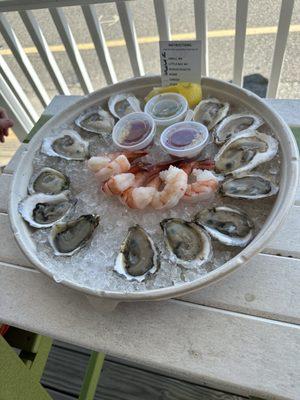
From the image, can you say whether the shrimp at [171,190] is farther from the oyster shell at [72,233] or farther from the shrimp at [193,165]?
the oyster shell at [72,233]

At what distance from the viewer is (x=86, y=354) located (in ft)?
5.09

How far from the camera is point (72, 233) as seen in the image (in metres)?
0.99

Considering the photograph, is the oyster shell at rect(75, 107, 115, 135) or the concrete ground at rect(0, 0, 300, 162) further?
the concrete ground at rect(0, 0, 300, 162)

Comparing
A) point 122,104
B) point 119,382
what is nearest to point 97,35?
point 122,104

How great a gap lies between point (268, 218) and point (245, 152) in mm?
241

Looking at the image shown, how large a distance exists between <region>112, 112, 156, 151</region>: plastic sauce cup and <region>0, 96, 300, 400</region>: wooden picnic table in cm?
44

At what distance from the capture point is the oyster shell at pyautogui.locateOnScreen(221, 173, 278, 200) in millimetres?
941

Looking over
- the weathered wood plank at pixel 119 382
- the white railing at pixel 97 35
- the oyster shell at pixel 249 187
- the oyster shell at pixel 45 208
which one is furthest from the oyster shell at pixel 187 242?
the white railing at pixel 97 35

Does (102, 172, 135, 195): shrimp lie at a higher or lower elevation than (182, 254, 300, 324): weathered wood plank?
higher

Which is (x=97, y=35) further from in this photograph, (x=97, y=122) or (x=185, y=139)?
(x=185, y=139)

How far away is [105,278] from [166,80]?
2.11 ft

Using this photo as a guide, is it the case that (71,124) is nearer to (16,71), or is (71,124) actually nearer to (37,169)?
(37,169)

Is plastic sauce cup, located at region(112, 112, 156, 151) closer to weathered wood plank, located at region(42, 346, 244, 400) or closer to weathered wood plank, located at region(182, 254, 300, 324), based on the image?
weathered wood plank, located at region(182, 254, 300, 324)

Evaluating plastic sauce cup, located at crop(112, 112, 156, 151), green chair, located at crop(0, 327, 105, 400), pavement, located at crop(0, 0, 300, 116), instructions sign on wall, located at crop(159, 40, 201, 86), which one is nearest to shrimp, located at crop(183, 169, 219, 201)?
plastic sauce cup, located at crop(112, 112, 156, 151)
